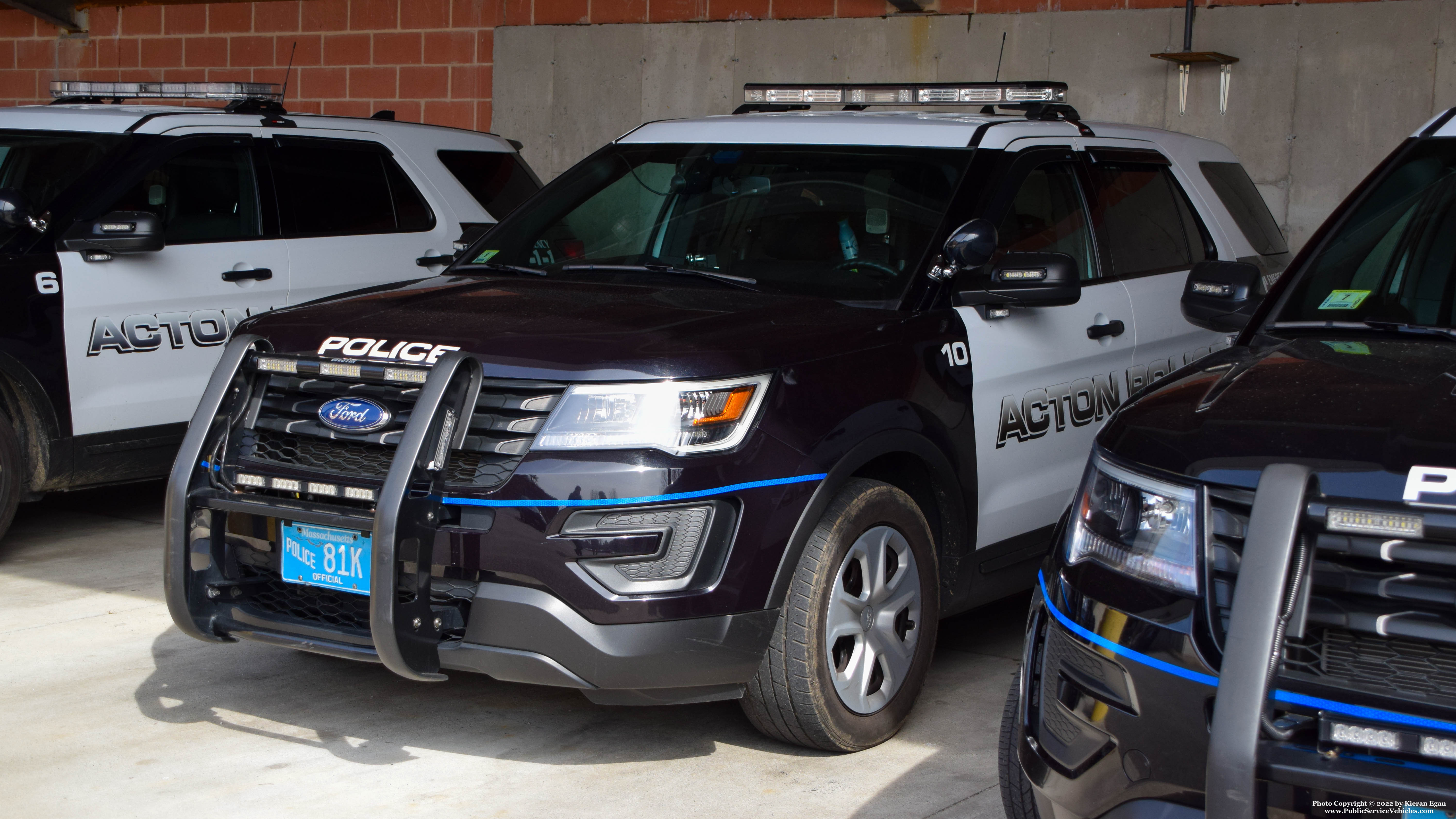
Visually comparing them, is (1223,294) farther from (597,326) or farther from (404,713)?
(404,713)

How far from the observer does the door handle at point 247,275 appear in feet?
22.0

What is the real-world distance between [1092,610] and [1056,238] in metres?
2.63

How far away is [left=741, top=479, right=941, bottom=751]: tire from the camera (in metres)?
3.80

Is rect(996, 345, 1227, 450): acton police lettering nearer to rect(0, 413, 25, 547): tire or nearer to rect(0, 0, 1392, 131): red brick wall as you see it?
rect(0, 413, 25, 547): tire

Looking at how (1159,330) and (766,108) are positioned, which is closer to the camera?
(1159,330)

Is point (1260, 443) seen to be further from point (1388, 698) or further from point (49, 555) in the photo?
point (49, 555)

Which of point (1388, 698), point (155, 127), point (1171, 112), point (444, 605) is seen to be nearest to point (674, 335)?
point (444, 605)

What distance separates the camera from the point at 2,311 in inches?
228

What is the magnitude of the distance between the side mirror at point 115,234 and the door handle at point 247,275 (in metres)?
0.53

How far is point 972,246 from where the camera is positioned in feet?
14.1

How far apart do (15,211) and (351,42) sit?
306 inches

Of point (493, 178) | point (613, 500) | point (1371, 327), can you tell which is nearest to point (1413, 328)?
point (1371, 327)

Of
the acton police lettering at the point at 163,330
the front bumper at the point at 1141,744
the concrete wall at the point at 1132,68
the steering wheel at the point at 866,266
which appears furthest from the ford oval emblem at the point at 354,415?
the concrete wall at the point at 1132,68

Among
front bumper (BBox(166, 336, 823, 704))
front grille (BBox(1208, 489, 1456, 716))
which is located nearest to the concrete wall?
front bumper (BBox(166, 336, 823, 704))
